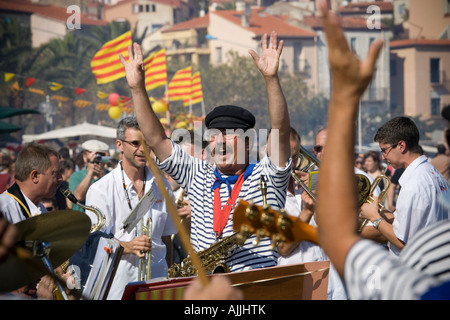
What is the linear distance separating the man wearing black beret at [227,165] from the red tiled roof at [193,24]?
8517 cm

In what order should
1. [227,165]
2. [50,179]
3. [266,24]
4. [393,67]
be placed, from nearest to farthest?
[227,165]
[50,179]
[266,24]
[393,67]

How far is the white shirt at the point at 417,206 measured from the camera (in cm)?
522

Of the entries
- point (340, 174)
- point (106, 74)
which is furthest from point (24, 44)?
point (340, 174)

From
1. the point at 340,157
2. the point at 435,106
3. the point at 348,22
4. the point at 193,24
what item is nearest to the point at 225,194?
the point at 340,157

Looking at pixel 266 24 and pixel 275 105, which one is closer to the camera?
pixel 275 105

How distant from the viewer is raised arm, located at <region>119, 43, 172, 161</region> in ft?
15.6

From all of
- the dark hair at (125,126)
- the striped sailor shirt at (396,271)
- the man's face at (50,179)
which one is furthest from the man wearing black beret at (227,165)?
the striped sailor shirt at (396,271)

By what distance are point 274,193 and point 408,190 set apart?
1.26 m

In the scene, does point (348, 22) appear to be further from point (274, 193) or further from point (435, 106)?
point (274, 193)

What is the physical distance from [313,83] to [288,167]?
7907 cm

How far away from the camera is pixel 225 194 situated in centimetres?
482

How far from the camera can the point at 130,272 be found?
6.00m

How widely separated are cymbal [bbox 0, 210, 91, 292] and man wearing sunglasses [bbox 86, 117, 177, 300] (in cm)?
272

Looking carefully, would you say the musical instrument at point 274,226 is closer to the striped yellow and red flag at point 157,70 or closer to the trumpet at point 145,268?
the trumpet at point 145,268
